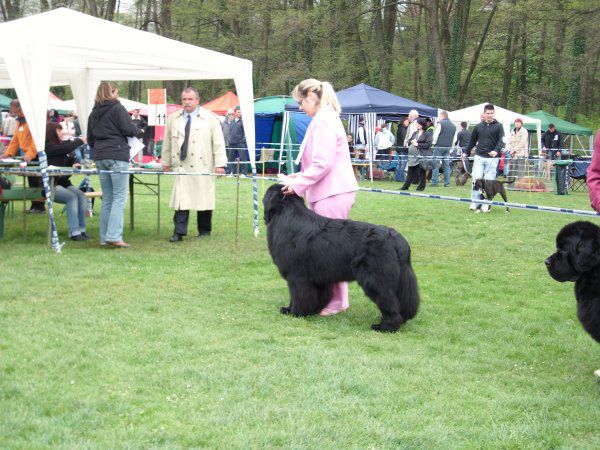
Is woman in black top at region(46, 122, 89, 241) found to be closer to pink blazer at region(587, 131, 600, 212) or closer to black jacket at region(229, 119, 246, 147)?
pink blazer at region(587, 131, 600, 212)

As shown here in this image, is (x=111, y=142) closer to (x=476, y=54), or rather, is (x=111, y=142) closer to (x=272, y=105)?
(x=272, y=105)

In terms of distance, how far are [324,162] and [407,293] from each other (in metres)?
1.31

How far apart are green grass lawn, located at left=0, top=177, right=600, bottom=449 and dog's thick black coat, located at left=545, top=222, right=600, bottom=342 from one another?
1.63ft

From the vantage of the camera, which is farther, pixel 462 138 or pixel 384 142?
pixel 384 142

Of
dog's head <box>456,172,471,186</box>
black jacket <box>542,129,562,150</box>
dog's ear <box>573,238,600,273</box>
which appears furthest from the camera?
black jacket <box>542,129,562,150</box>

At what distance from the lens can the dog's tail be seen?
543 centimetres

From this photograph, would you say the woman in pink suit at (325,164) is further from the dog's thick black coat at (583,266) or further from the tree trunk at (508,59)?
the tree trunk at (508,59)

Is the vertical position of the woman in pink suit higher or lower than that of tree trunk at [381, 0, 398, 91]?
lower

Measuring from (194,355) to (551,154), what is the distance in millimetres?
20212

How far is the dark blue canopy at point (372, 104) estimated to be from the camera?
21.4 m

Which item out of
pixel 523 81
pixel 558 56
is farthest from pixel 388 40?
pixel 523 81

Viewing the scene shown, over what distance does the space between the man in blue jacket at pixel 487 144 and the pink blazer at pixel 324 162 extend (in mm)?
7326

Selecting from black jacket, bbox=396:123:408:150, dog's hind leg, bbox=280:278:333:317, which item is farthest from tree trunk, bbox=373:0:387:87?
dog's hind leg, bbox=280:278:333:317

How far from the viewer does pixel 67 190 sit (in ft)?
30.8
